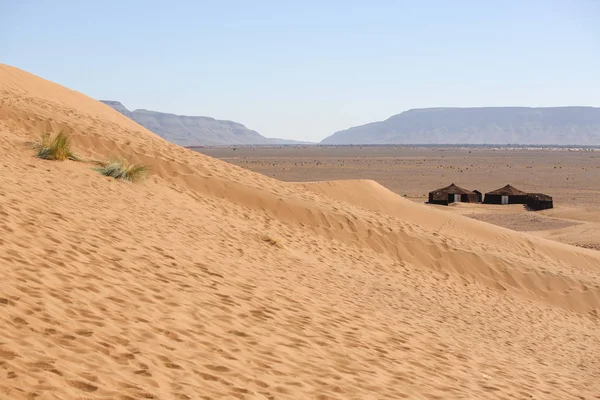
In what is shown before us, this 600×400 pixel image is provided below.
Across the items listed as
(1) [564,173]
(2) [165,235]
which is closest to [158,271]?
(2) [165,235]

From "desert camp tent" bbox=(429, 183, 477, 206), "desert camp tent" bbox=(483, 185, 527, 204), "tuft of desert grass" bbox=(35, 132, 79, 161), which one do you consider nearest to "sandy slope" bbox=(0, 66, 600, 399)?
"tuft of desert grass" bbox=(35, 132, 79, 161)

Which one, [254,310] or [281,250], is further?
[281,250]

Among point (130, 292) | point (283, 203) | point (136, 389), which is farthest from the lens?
point (283, 203)

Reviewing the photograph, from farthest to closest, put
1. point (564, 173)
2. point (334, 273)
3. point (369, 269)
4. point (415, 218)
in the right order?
point (564, 173)
point (415, 218)
point (369, 269)
point (334, 273)

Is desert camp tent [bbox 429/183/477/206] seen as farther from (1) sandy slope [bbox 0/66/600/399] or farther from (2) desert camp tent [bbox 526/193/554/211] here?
(1) sandy slope [bbox 0/66/600/399]

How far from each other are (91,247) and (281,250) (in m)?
4.81

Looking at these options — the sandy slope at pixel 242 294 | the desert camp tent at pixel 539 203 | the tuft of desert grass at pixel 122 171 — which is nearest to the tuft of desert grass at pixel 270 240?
the sandy slope at pixel 242 294

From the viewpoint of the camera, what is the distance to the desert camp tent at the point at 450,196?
121 ft

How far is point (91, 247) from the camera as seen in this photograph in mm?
8344

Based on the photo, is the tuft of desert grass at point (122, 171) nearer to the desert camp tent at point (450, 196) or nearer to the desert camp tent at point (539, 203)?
the desert camp tent at point (450, 196)

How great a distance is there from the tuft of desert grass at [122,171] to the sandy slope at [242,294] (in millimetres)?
259

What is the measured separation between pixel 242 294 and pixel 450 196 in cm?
3010

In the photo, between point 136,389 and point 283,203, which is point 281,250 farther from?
point 136,389

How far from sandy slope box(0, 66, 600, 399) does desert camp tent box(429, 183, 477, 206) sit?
57.3 feet
